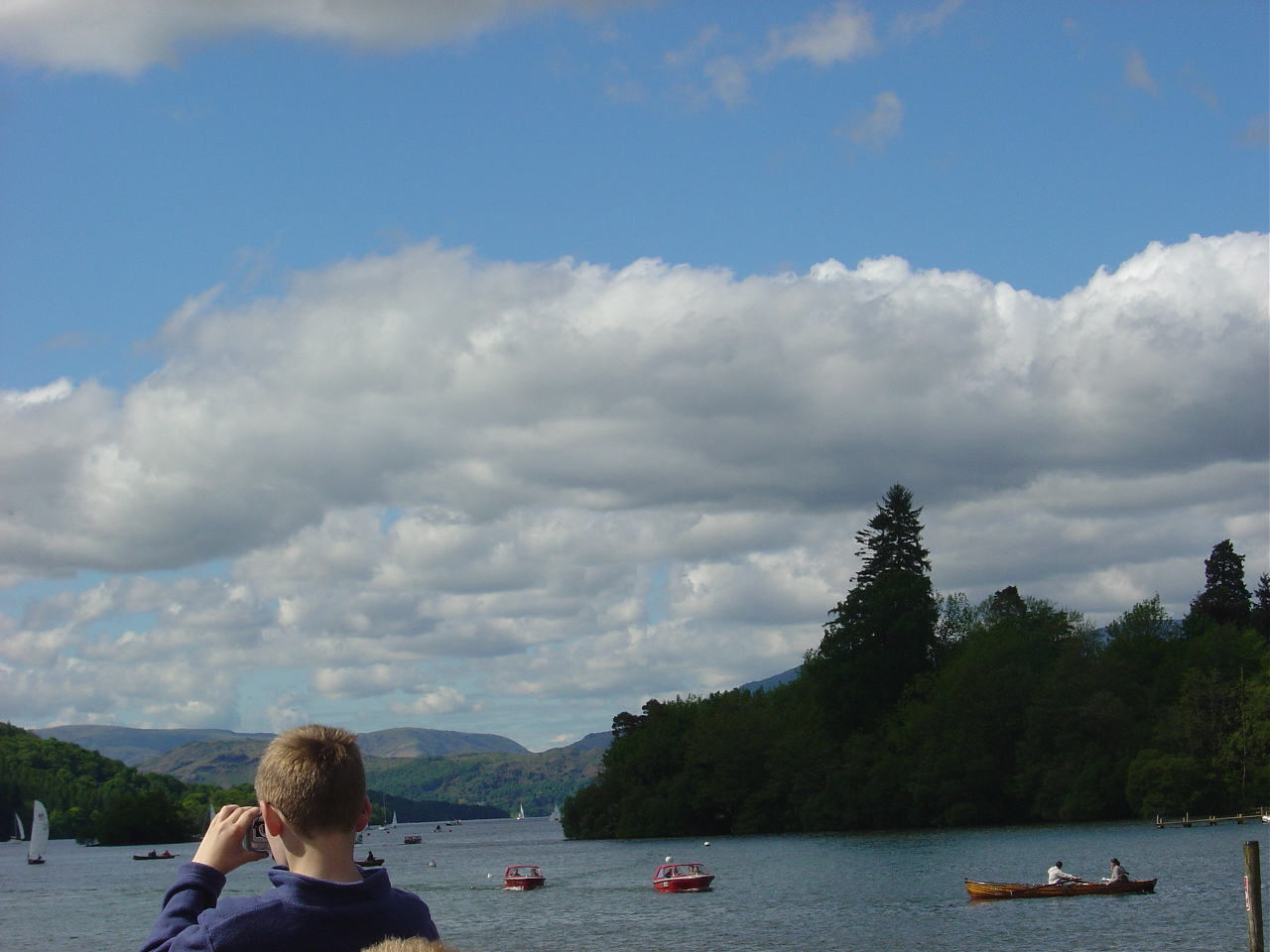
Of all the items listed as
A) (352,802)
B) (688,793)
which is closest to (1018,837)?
(688,793)

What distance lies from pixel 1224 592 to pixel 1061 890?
9550 cm

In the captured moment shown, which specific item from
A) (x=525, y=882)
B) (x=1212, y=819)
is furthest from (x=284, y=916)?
(x=1212, y=819)

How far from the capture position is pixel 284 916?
4.32 metres

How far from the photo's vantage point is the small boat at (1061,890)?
1996 inches

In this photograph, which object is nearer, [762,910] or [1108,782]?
[762,910]

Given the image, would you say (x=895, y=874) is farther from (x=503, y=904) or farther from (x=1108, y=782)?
(x=1108, y=782)

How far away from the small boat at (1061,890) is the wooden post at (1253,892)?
22.7 meters

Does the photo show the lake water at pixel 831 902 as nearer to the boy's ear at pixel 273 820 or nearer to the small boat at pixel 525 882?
the small boat at pixel 525 882

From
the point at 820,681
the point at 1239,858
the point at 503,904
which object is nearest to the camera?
the point at 1239,858

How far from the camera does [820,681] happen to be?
403ft

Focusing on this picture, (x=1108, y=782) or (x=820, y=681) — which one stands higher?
(x=820, y=681)

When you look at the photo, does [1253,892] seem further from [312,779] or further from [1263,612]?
[1263,612]

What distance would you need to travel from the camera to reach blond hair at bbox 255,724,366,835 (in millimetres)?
4371

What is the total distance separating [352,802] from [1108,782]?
101392 mm
